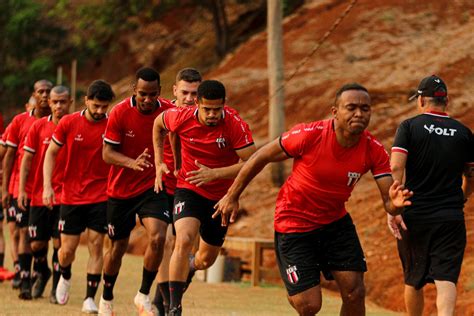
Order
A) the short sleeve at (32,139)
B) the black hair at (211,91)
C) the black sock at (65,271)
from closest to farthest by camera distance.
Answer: the black hair at (211,91)
the black sock at (65,271)
the short sleeve at (32,139)

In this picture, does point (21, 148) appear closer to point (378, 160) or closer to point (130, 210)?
point (130, 210)

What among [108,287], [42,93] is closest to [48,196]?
[108,287]

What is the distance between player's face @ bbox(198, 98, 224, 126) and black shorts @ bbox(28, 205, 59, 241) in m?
4.90

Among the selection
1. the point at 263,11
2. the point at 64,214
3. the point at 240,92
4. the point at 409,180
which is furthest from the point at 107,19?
the point at 409,180

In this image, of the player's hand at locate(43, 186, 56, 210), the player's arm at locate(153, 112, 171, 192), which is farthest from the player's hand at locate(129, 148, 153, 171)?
the player's hand at locate(43, 186, 56, 210)

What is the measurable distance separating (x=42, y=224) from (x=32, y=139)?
44.5 inches

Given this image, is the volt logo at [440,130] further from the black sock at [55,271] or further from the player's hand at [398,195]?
the black sock at [55,271]

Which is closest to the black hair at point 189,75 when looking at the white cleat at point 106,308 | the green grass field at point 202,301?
the white cleat at point 106,308

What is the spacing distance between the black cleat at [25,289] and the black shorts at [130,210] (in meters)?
2.68

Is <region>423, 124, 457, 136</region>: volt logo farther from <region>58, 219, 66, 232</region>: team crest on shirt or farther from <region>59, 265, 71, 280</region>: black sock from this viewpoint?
<region>59, 265, 71, 280</region>: black sock

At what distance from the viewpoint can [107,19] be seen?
44500 millimetres

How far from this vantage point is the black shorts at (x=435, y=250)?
1025 centimetres

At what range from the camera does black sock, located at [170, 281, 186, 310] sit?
10.7 meters

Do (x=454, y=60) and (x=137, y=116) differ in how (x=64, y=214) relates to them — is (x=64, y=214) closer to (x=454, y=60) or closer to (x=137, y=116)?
(x=137, y=116)
